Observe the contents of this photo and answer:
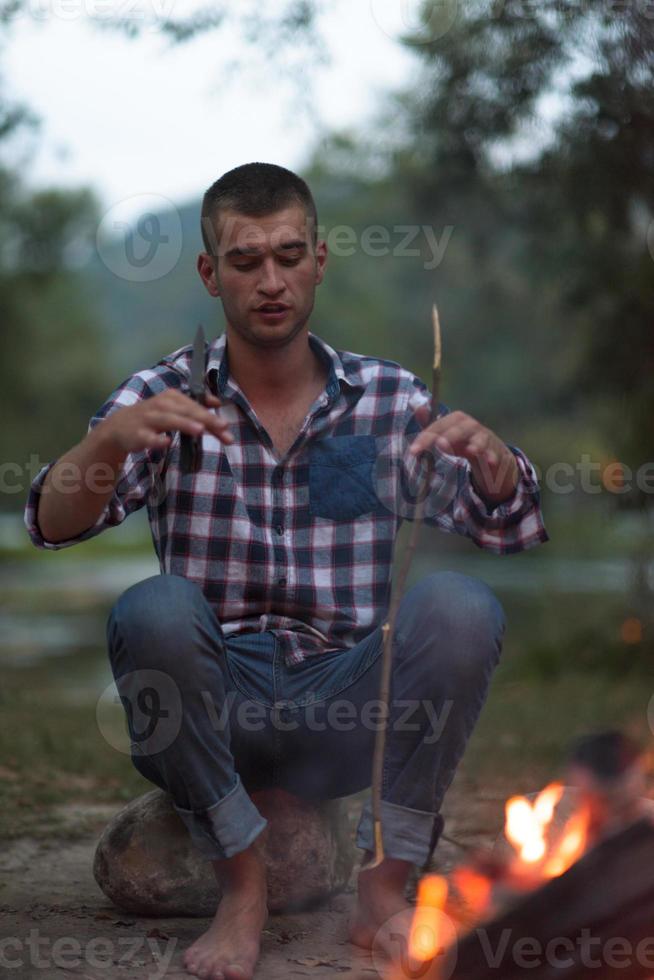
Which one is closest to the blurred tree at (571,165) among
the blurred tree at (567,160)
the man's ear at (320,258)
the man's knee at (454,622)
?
the blurred tree at (567,160)

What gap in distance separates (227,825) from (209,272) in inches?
49.7

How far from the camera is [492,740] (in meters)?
5.66

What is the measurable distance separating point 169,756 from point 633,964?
3.13ft

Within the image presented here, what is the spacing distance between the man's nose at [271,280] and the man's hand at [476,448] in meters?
0.45

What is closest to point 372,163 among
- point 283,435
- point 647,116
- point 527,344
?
point 527,344

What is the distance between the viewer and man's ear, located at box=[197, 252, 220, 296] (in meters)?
2.90

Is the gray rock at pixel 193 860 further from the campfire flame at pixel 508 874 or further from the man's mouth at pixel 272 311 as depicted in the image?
the man's mouth at pixel 272 311

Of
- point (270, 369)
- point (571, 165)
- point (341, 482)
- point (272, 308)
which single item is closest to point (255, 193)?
point (272, 308)

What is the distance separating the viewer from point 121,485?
2664 millimetres

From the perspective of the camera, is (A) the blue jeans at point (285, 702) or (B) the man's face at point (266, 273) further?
(B) the man's face at point (266, 273)

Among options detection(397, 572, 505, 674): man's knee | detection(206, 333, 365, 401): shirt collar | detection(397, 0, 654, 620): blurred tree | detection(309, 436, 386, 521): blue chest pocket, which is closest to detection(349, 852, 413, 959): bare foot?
detection(397, 572, 505, 674): man's knee

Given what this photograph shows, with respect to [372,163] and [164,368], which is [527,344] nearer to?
[372,163]

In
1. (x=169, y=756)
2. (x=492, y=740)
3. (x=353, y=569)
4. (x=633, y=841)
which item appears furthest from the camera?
(x=492, y=740)

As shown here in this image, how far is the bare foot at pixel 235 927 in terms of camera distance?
7.80 feet
